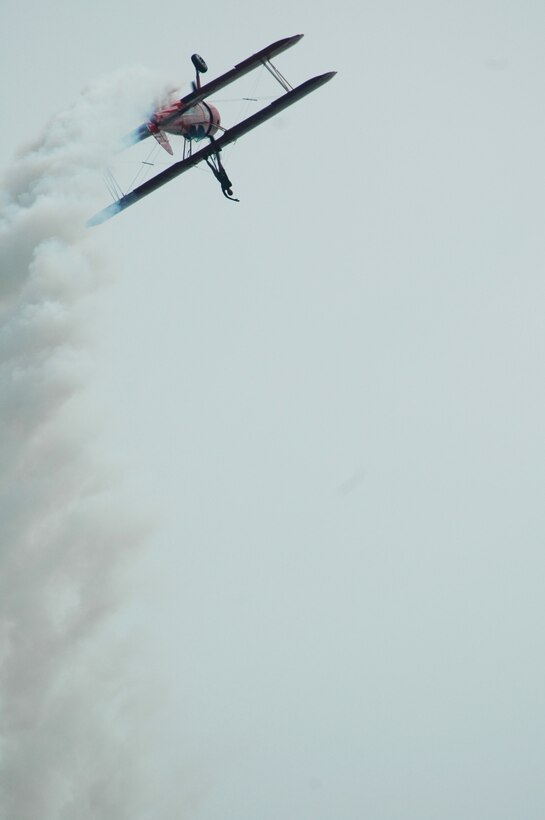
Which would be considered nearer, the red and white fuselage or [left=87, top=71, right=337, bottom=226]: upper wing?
[left=87, top=71, right=337, bottom=226]: upper wing

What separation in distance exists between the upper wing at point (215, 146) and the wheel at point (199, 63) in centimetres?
220

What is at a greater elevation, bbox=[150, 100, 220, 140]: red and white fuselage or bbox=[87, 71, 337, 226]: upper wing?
bbox=[150, 100, 220, 140]: red and white fuselage

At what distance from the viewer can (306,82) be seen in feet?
99.7

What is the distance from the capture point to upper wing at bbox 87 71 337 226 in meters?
30.4

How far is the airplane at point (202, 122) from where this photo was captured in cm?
3045

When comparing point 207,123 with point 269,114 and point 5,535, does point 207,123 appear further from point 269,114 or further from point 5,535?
point 5,535

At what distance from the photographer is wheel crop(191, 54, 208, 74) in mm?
30953

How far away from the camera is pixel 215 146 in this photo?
31.3m

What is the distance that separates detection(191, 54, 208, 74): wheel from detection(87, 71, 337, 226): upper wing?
2.20 meters

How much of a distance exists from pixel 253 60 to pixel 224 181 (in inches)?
171

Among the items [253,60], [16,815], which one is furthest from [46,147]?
[16,815]

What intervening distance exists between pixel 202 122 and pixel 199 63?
2131 mm

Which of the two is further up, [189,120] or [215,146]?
[189,120]

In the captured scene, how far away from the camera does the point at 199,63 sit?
3108cm
